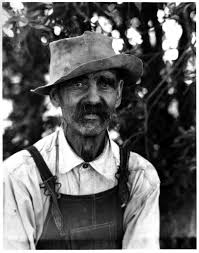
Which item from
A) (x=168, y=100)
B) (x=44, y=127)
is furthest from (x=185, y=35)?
(x=44, y=127)

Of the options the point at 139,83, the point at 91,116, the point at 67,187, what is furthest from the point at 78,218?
the point at 139,83

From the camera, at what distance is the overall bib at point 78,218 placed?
212 centimetres

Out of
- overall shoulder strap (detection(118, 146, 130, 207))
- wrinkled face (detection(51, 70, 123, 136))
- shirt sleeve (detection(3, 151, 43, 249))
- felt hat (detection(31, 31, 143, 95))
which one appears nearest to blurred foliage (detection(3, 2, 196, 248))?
felt hat (detection(31, 31, 143, 95))

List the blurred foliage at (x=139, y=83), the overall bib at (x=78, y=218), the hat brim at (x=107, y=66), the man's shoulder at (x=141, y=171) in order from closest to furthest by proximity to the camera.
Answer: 1. the hat brim at (x=107, y=66)
2. the overall bib at (x=78, y=218)
3. the man's shoulder at (x=141, y=171)
4. the blurred foliage at (x=139, y=83)

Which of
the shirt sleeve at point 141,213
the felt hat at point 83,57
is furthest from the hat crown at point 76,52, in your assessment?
the shirt sleeve at point 141,213

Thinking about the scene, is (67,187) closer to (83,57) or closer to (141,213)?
(141,213)

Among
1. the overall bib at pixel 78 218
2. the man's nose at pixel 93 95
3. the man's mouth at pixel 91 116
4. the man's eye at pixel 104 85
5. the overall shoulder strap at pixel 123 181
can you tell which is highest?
the man's eye at pixel 104 85

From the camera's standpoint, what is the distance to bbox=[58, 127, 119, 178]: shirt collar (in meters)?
2.17

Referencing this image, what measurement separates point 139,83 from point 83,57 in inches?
34.5

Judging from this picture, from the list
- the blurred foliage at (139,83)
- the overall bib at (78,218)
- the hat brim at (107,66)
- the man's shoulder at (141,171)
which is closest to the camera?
the hat brim at (107,66)

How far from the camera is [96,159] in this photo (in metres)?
2.22

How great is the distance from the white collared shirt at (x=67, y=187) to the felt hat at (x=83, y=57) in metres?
0.33

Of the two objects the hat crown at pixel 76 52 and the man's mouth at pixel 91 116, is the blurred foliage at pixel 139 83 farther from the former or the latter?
the man's mouth at pixel 91 116

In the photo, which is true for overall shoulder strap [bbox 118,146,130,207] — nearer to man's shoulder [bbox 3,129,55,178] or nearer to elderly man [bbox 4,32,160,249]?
elderly man [bbox 4,32,160,249]
